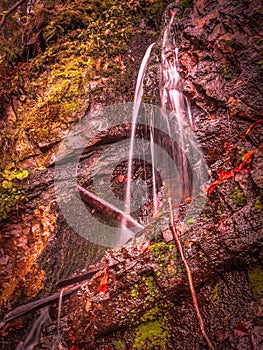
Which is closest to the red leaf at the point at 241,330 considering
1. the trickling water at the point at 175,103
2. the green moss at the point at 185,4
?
the trickling water at the point at 175,103

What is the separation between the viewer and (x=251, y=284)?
7.71ft

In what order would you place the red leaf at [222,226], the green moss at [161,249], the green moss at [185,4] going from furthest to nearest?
the green moss at [185,4]
the green moss at [161,249]
the red leaf at [222,226]

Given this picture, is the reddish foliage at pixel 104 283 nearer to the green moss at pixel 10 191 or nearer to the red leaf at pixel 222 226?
the red leaf at pixel 222 226

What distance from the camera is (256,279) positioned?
2330mm

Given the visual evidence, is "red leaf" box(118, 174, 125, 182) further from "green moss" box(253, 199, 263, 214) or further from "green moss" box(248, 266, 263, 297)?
"green moss" box(248, 266, 263, 297)

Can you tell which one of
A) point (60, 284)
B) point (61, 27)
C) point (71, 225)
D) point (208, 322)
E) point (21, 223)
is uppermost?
point (61, 27)

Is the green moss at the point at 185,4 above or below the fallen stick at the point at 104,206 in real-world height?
above

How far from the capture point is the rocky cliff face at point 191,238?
243 cm

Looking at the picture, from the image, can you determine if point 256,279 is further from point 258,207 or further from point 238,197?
point 238,197

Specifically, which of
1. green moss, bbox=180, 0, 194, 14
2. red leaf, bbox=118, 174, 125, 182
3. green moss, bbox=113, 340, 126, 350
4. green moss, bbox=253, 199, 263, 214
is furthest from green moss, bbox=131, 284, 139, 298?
green moss, bbox=180, 0, 194, 14

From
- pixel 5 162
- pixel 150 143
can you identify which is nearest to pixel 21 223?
pixel 5 162

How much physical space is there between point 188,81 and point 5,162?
346 centimetres

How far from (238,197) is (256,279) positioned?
742 millimetres

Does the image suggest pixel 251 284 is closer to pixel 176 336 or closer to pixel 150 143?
pixel 176 336
